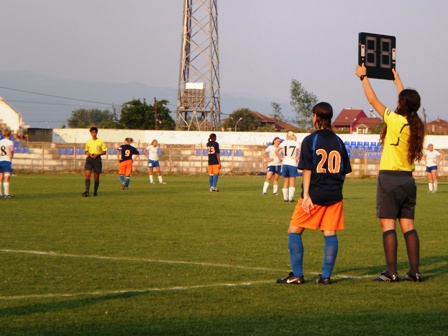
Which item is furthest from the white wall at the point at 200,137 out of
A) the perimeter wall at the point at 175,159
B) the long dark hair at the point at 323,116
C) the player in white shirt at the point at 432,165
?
the long dark hair at the point at 323,116

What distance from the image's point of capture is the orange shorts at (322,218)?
865 centimetres

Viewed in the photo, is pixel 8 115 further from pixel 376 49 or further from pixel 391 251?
pixel 391 251

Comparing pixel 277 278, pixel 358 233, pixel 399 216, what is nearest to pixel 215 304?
pixel 277 278

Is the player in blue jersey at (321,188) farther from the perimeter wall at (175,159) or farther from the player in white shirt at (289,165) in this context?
the perimeter wall at (175,159)

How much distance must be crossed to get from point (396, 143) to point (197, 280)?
2.60 meters

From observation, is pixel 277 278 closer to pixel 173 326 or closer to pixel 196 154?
pixel 173 326

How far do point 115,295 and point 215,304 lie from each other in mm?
1046

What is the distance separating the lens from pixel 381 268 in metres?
10.2

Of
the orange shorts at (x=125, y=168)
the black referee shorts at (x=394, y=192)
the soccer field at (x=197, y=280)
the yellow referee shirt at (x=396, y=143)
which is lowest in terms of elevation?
the soccer field at (x=197, y=280)

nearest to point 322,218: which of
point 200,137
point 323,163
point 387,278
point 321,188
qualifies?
point 321,188

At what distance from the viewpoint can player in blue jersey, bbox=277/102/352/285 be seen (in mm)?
8570

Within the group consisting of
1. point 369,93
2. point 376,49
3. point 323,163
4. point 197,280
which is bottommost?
point 197,280

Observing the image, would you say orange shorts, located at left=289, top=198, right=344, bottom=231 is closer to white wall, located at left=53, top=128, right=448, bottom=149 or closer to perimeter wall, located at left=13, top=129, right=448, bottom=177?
perimeter wall, located at left=13, top=129, right=448, bottom=177

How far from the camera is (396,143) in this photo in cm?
881
